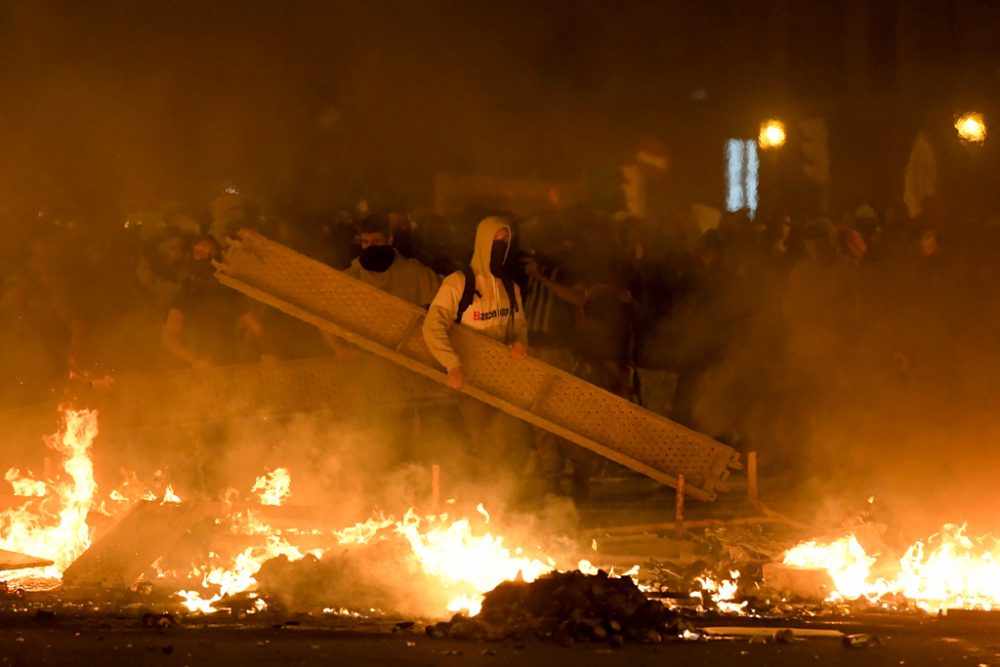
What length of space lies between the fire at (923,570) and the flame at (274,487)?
353 centimetres

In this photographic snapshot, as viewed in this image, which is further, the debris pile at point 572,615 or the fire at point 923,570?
the fire at point 923,570

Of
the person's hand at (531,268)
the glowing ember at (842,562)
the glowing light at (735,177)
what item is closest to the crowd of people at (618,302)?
the person's hand at (531,268)

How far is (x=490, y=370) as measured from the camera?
9.62 meters

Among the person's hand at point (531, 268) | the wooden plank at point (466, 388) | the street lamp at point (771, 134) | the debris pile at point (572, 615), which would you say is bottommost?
the debris pile at point (572, 615)

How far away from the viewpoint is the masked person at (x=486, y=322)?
30.6 feet

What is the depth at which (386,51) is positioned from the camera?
13078mm

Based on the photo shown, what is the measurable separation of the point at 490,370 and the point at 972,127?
7149mm

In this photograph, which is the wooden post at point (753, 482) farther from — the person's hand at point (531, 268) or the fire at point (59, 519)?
the fire at point (59, 519)

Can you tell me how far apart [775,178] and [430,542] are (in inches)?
337

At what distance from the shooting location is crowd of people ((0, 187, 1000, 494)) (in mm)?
10336

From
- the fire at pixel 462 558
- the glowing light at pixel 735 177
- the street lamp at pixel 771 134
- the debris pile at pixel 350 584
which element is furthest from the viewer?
the glowing light at pixel 735 177

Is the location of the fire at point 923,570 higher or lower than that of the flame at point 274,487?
lower

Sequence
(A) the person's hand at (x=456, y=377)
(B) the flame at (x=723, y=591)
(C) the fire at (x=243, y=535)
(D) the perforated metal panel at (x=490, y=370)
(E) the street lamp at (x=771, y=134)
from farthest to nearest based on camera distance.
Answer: (E) the street lamp at (x=771, y=134) → (D) the perforated metal panel at (x=490, y=370) → (A) the person's hand at (x=456, y=377) → (C) the fire at (x=243, y=535) → (B) the flame at (x=723, y=591)

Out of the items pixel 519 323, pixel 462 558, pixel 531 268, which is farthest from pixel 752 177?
pixel 462 558
